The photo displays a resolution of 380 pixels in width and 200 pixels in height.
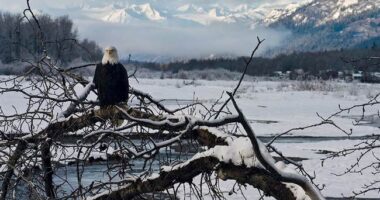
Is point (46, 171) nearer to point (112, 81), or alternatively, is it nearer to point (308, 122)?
point (112, 81)

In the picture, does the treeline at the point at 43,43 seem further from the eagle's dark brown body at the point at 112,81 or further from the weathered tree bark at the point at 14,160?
the weathered tree bark at the point at 14,160

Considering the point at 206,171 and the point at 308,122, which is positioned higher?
the point at 206,171

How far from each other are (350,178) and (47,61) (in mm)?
7639

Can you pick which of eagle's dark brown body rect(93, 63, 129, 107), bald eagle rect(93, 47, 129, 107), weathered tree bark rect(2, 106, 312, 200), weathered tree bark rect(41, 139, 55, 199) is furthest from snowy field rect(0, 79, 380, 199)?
weathered tree bark rect(41, 139, 55, 199)

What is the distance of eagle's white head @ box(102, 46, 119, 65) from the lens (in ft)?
17.5

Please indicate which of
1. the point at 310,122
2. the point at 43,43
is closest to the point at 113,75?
the point at 43,43

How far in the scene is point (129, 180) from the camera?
8.39 feet

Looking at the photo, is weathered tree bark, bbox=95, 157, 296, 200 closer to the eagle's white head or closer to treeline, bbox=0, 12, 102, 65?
treeline, bbox=0, 12, 102, 65

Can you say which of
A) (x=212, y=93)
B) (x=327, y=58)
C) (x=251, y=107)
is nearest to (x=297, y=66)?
(x=327, y=58)

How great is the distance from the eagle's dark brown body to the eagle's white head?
0.04 metres

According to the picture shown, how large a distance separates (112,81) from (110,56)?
0.24m

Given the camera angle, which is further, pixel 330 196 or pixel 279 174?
pixel 330 196

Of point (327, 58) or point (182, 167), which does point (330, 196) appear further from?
point (327, 58)

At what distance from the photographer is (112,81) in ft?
17.4
